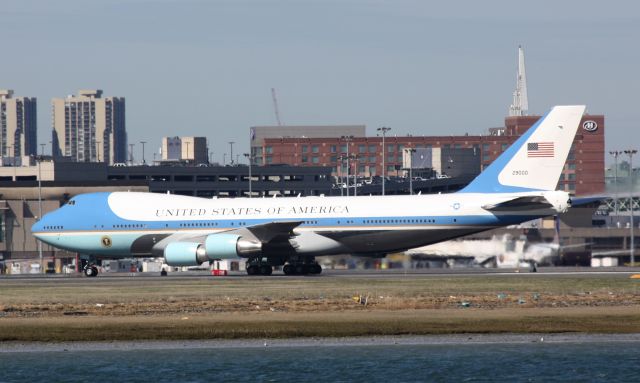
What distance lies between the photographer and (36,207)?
118m

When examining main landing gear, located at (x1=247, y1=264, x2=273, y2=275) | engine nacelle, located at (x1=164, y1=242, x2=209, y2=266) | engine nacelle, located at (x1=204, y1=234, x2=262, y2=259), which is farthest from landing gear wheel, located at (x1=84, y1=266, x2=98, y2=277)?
main landing gear, located at (x1=247, y1=264, x2=273, y2=275)

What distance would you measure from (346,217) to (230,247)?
22.1 ft

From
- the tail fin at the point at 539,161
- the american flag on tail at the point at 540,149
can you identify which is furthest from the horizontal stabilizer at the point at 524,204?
the american flag on tail at the point at 540,149

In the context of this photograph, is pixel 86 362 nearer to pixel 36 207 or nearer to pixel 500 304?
pixel 500 304

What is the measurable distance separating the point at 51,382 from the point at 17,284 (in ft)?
107

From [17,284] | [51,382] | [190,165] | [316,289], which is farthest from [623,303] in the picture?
[190,165]

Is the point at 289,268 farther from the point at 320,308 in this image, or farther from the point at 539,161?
the point at 320,308

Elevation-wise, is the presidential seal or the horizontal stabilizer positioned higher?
the horizontal stabilizer

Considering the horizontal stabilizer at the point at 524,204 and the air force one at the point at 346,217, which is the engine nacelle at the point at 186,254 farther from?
the horizontal stabilizer at the point at 524,204

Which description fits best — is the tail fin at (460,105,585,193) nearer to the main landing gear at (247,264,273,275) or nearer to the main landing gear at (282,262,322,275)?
the main landing gear at (282,262,322,275)

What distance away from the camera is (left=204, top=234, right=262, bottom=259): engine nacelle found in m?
69.8

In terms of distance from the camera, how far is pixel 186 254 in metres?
70.1

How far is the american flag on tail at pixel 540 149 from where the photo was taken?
70.2m

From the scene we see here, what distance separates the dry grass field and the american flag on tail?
910 cm
